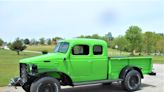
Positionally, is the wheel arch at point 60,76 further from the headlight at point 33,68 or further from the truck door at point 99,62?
the truck door at point 99,62

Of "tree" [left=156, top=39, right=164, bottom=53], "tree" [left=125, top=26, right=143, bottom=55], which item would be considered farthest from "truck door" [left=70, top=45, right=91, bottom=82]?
"tree" [left=156, top=39, right=164, bottom=53]

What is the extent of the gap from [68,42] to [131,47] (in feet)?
217

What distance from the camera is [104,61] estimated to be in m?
10.4

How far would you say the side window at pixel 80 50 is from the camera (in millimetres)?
9930

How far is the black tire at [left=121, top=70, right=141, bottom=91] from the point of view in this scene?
10.9m

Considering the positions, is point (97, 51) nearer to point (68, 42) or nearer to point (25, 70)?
point (68, 42)

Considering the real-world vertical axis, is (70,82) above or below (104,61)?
below

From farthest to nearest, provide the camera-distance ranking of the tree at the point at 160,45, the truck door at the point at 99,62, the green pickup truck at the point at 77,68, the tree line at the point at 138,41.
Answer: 1. the tree at the point at 160,45
2. the tree line at the point at 138,41
3. the truck door at the point at 99,62
4. the green pickup truck at the point at 77,68

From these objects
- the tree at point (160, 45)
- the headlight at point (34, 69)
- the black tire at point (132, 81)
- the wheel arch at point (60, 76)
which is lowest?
the black tire at point (132, 81)

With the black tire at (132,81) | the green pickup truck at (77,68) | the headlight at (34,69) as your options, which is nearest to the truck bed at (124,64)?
the green pickup truck at (77,68)

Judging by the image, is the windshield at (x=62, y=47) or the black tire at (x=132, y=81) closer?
the windshield at (x=62, y=47)

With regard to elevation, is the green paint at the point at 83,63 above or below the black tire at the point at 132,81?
above

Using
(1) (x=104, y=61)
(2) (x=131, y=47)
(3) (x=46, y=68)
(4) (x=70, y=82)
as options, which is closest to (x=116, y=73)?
(1) (x=104, y=61)

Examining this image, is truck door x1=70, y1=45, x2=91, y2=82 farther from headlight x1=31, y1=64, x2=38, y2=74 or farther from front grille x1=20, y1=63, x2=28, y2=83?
front grille x1=20, y1=63, x2=28, y2=83
